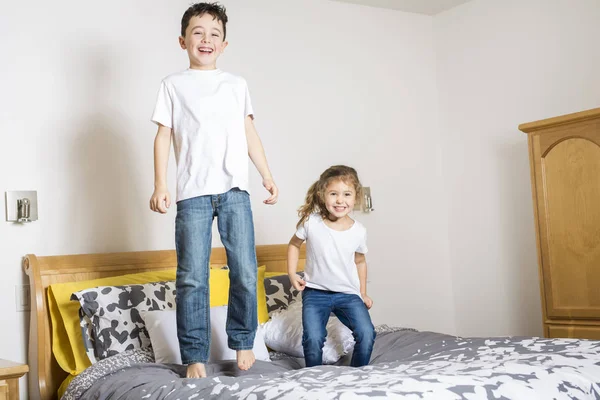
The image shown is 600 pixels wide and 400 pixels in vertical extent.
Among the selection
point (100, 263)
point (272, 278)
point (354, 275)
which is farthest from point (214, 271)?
point (354, 275)

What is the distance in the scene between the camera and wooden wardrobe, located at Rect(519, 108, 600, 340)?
10.5 feet

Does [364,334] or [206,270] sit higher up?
[206,270]

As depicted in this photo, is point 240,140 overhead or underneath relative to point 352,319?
overhead

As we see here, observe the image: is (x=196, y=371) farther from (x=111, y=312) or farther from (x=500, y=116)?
(x=500, y=116)

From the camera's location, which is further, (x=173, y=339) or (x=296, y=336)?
(x=296, y=336)

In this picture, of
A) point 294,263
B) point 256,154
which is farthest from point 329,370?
point 256,154

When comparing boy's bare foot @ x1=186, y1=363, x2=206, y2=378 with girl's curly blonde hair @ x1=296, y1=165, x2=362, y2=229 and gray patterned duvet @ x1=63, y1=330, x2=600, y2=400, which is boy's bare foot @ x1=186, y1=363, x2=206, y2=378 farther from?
girl's curly blonde hair @ x1=296, y1=165, x2=362, y2=229

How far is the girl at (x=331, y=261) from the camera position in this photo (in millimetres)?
2469

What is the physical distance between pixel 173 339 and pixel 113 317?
0.98ft

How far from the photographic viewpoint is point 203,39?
7.52ft

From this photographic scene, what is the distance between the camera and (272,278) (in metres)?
3.18

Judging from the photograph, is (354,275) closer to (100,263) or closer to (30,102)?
(100,263)

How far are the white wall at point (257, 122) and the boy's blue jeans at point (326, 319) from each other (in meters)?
1.06

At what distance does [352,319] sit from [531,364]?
0.77 metres
